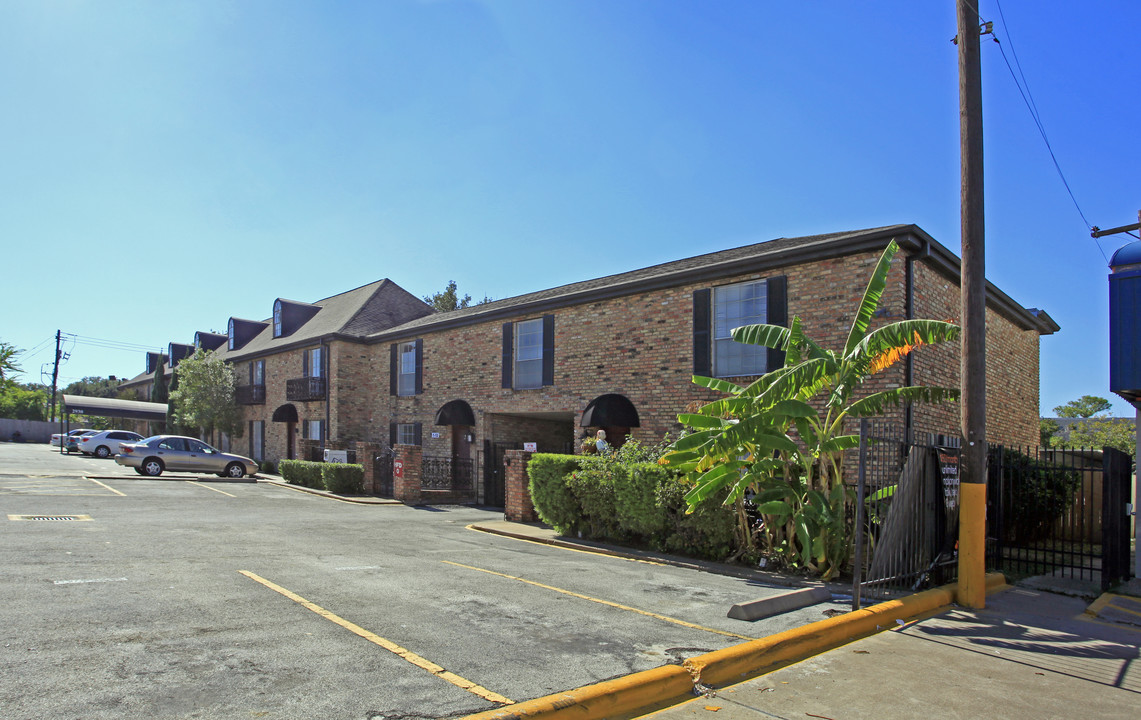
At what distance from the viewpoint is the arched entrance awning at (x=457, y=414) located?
848 inches

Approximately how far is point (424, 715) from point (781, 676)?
275cm

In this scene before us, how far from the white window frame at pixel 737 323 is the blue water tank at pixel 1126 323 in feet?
17.7

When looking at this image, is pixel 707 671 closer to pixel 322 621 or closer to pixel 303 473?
pixel 322 621

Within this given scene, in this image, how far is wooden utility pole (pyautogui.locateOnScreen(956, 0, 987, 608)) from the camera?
316 inches

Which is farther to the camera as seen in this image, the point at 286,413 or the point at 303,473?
the point at 286,413

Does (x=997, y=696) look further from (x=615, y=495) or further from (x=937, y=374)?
(x=937, y=374)

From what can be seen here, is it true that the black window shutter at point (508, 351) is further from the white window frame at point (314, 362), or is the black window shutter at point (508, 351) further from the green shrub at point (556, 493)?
the white window frame at point (314, 362)

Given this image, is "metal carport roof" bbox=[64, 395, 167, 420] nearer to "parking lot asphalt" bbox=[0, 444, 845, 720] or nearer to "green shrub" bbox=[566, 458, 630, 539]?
"parking lot asphalt" bbox=[0, 444, 845, 720]

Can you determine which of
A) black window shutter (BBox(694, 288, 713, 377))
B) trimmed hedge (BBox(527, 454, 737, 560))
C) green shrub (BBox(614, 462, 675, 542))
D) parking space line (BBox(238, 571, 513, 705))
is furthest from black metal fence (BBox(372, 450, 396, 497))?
parking space line (BBox(238, 571, 513, 705))

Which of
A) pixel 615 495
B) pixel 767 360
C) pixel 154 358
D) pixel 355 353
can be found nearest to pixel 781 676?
pixel 615 495

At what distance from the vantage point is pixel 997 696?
5070 millimetres

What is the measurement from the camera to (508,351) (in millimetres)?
20406

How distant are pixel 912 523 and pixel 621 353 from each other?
30.4ft

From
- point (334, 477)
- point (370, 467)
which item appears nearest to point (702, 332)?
point (370, 467)
